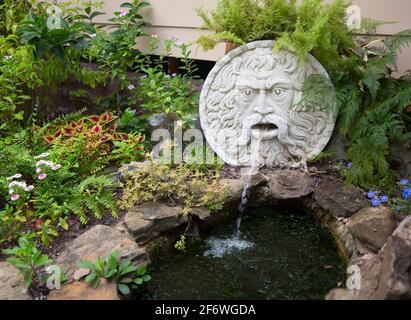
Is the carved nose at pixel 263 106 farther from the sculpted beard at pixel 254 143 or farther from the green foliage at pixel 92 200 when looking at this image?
the green foliage at pixel 92 200

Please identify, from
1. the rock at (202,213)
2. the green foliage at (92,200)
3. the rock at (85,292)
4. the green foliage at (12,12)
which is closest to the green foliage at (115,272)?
the rock at (85,292)

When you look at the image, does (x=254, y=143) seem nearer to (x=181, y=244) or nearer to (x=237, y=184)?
(x=237, y=184)

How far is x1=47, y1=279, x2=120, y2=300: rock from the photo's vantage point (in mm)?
2451

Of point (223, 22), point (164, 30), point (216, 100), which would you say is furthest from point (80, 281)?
point (164, 30)

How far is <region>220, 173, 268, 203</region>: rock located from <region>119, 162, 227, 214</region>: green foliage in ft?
0.34

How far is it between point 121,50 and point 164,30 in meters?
0.82

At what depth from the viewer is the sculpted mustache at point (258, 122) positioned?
375 centimetres

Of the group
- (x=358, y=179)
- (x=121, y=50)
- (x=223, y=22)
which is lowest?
(x=358, y=179)

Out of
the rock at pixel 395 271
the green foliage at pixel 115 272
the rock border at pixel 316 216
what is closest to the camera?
the rock at pixel 395 271

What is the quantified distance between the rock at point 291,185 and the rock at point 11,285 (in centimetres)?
209

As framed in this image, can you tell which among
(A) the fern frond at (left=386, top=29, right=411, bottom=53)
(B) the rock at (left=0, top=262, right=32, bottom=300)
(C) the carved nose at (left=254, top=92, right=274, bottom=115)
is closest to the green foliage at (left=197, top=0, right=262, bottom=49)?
(C) the carved nose at (left=254, top=92, right=274, bottom=115)

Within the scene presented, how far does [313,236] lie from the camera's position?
3369 mm

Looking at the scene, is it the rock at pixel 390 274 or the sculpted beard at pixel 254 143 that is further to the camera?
the sculpted beard at pixel 254 143
